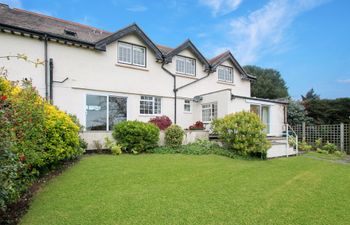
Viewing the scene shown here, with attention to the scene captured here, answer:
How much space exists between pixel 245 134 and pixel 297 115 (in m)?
12.2

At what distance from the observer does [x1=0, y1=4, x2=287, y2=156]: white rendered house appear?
11695 millimetres

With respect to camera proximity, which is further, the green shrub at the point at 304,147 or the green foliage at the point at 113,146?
the green shrub at the point at 304,147

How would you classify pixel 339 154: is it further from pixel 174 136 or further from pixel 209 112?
pixel 174 136

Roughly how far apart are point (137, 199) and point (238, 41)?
1749 cm

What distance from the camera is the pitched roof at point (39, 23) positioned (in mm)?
11564

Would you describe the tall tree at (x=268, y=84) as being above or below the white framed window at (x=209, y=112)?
above

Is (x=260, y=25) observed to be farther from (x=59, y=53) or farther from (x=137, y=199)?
(x=137, y=199)

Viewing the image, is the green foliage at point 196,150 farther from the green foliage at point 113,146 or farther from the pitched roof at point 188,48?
the pitched roof at point 188,48

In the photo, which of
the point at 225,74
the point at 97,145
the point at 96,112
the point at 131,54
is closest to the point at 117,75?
the point at 131,54

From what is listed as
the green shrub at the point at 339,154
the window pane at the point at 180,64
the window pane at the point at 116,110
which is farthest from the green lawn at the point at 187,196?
the window pane at the point at 180,64

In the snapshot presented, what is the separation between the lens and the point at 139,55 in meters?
15.1

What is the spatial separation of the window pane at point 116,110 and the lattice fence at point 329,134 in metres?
14.3

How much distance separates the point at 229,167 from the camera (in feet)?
29.0

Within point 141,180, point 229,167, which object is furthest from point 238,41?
point 141,180
